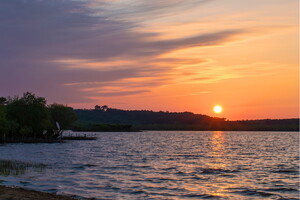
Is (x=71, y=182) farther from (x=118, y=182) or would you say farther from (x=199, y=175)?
(x=199, y=175)

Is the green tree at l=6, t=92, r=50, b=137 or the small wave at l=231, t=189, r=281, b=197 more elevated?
the green tree at l=6, t=92, r=50, b=137

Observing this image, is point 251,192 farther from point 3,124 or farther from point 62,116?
point 62,116

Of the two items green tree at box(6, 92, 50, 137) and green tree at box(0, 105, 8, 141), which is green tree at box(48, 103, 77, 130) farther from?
green tree at box(0, 105, 8, 141)

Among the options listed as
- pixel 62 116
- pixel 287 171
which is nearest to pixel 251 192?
pixel 287 171

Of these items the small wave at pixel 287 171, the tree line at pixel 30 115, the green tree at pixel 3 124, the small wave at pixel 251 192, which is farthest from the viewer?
the tree line at pixel 30 115

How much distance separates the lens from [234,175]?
143 ft

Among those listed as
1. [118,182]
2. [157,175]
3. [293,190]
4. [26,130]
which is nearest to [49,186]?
[118,182]

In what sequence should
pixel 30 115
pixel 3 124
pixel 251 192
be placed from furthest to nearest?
pixel 30 115, pixel 3 124, pixel 251 192

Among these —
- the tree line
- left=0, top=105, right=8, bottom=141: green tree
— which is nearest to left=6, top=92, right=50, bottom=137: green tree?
the tree line

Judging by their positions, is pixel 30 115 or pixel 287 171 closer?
pixel 287 171

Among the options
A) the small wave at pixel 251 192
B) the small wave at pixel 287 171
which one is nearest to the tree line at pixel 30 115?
the small wave at pixel 287 171

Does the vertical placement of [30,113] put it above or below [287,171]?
above

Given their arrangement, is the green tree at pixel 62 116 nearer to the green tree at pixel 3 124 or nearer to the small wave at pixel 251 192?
the green tree at pixel 3 124

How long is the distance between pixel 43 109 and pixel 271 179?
95282 millimetres
